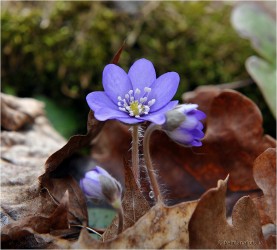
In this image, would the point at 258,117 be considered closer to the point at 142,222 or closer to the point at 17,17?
the point at 142,222

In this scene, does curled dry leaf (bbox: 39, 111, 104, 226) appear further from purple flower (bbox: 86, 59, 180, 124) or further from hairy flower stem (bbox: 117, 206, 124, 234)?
hairy flower stem (bbox: 117, 206, 124, 234)

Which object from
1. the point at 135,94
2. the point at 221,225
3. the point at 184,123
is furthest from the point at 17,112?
the point at 221,225

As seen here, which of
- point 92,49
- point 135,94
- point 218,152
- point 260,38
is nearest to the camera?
point 135,94

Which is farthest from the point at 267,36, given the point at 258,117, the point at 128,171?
the point at 128,171

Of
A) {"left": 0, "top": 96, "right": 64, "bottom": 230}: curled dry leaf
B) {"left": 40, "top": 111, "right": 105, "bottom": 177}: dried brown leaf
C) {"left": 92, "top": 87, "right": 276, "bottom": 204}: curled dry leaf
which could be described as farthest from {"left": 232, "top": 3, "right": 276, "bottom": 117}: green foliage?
{"left": 0, "top": 96, "right": 64, "bottom": 230}: curled dry leaf

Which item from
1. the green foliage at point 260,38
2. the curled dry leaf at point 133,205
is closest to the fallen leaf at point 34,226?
the curled dry leaf at point 133,205

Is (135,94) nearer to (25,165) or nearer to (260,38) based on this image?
(25,165)

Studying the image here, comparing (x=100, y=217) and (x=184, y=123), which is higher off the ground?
(x=184, y=123)

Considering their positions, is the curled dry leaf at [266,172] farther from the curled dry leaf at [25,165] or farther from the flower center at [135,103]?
the curled dry leaf at [25,165]
